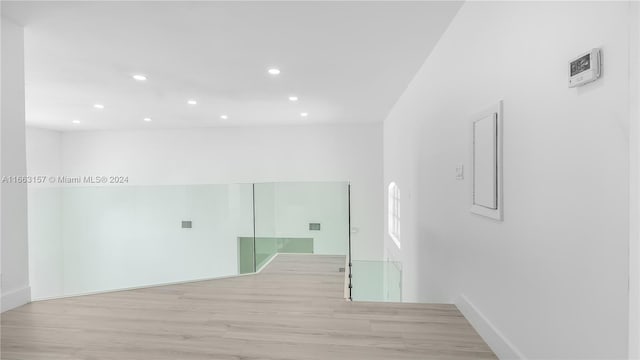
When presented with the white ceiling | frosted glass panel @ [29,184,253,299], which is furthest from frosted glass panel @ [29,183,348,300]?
the white ceiling

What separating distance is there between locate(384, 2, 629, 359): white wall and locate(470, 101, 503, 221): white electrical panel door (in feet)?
0.18

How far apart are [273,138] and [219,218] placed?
223 cm

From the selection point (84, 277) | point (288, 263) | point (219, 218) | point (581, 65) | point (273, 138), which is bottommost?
point (84, 277)

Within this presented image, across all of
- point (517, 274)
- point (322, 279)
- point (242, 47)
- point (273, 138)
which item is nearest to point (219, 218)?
point (273, 138)

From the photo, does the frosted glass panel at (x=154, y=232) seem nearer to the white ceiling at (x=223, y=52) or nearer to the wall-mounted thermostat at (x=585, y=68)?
the white ceiling at (x=223, y=52)

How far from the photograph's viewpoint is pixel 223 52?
9.25ft

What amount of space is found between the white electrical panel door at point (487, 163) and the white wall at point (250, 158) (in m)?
4.56

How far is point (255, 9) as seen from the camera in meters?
2.12

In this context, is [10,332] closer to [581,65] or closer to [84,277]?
[581,65]

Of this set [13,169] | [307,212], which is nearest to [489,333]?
[13,169]

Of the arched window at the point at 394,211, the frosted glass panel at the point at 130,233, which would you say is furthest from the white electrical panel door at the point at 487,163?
the frosted glass panel at the point at 130,233

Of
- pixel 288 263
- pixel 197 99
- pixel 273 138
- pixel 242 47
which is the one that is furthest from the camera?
pixel 273 138

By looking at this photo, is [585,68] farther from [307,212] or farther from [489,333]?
[307,212]

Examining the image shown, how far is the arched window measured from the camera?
16.2 ft
